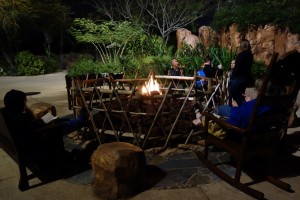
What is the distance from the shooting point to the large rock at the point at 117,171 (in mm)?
3129

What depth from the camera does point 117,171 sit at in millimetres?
3115

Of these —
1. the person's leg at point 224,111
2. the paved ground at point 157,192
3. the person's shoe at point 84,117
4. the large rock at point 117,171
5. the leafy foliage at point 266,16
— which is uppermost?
the leafy foliage at point 266,16

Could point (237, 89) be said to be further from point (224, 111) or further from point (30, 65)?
point (30, 65)

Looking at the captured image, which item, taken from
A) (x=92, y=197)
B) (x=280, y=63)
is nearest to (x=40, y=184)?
(x=92, y=197)

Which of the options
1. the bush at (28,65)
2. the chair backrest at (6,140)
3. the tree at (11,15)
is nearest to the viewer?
the chair backrest at (6,140)

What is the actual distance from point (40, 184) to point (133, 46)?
38.3 feet

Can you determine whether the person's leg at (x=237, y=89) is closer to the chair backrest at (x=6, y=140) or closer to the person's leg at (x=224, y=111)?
the person's leg at (x=224, y=111)

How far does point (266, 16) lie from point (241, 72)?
342 inches

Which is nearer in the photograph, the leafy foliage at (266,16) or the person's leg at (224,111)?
the person's leg at (224,111)

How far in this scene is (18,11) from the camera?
17062mm

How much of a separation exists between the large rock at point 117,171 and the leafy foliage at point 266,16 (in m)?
11.0

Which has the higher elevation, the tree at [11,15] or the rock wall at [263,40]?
the tree at [11,15]

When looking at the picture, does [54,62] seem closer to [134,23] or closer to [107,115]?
[134,23]

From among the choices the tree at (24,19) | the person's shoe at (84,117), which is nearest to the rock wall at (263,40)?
the person's shoe at (84,117)
